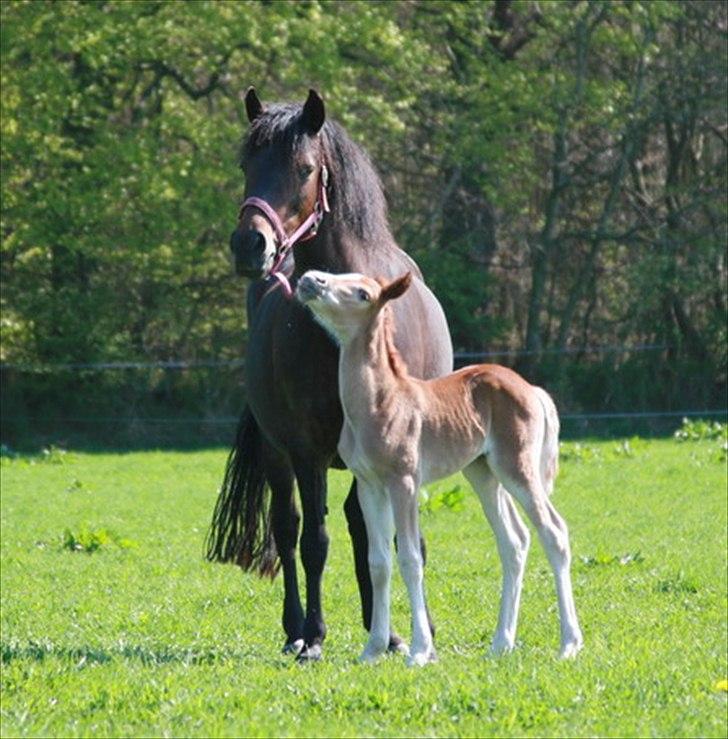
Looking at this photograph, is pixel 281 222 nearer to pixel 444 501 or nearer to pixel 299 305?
pixel 299 305

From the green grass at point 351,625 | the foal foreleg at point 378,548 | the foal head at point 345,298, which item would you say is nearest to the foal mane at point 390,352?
the foal head at point 345,298

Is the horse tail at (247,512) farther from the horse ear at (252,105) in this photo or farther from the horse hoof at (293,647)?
the horse ear at (252,105)

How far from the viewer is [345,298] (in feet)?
24.3

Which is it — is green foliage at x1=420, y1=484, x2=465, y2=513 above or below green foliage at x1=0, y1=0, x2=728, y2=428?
below

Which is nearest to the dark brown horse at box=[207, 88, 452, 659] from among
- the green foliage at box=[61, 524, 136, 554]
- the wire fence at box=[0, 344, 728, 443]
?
the green foliage at box=[61, 524, 136, 554]

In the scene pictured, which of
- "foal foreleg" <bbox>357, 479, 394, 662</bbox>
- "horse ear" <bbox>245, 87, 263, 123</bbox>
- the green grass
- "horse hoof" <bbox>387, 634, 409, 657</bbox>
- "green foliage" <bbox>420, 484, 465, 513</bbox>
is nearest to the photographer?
the green grass

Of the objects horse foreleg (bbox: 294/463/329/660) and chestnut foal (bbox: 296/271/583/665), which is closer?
chestnut foal (bbox: 296/271/583/665)

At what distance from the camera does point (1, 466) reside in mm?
25391

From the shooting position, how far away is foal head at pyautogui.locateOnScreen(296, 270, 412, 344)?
289 inches

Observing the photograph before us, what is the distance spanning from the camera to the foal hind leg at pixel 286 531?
9047 millimetres

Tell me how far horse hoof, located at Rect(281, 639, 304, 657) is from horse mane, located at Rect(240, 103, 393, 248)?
206cm

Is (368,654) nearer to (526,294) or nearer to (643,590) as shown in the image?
(643,590)

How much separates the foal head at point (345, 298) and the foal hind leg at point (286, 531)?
2037mm

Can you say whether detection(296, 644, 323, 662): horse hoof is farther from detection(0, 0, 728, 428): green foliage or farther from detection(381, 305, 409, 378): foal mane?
detection(0, 0, 728, 428): green foliage
